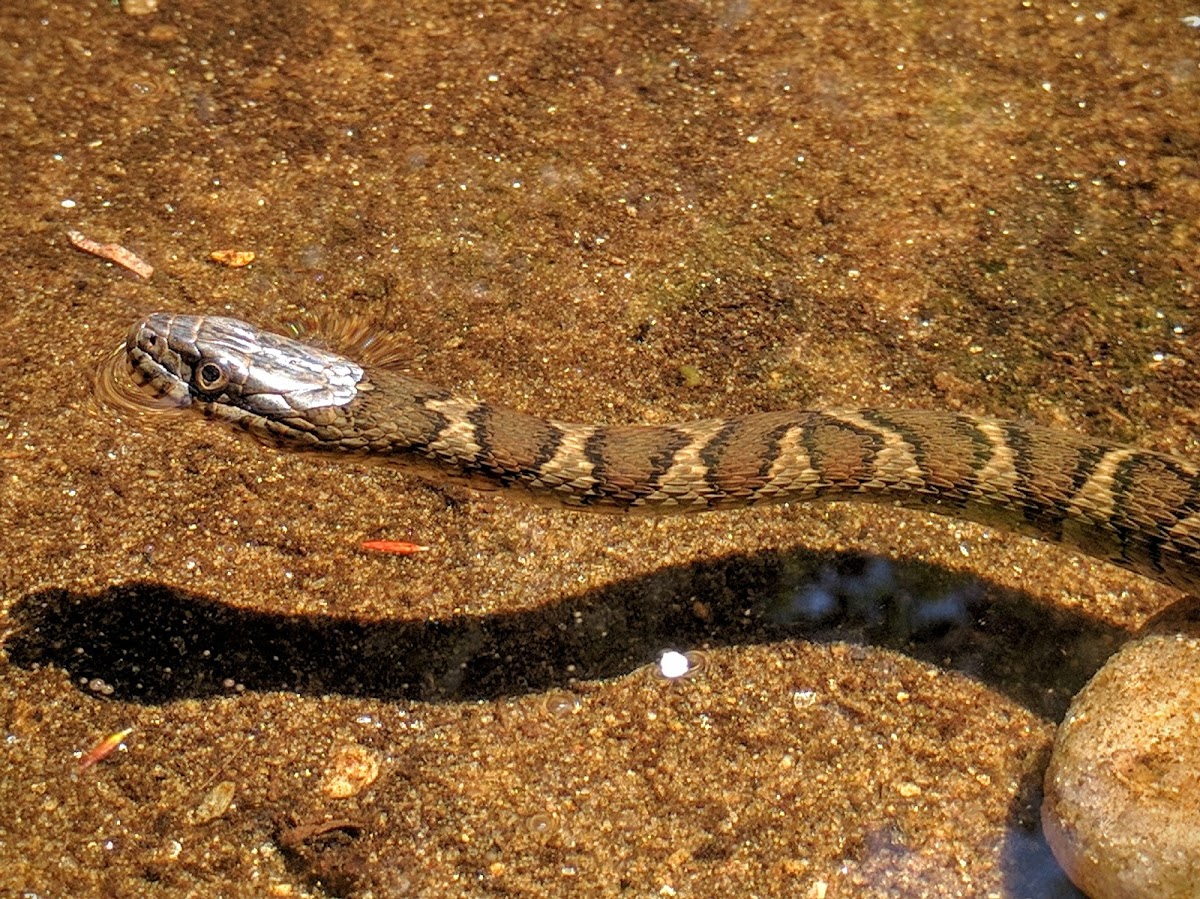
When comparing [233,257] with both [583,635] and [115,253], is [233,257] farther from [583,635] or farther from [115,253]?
[583,635]

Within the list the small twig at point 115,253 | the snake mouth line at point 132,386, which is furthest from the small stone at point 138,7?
the snake mouth line at point 132,386

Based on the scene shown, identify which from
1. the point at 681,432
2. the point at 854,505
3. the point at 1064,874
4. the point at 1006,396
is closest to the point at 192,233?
the point at 681,432

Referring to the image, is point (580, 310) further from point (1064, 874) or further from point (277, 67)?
point (1064, 874)

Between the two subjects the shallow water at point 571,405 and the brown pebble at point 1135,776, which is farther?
the shallow water at point 571,405

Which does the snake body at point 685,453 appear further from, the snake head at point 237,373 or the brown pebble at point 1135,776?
the brown pebble at point 1135,776

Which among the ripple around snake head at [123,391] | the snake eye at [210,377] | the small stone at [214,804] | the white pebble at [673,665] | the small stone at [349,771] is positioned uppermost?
the snake eye at [210,377]

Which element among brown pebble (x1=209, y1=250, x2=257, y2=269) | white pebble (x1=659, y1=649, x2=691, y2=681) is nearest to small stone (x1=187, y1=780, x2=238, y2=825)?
white pebble (x1=659, y1=649, x2=691, y2=681)
